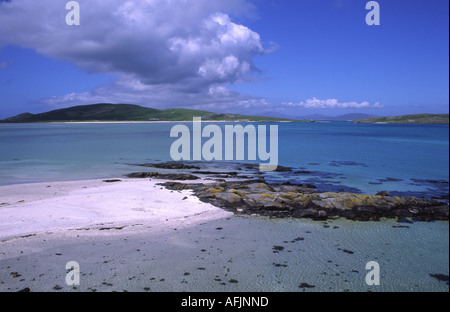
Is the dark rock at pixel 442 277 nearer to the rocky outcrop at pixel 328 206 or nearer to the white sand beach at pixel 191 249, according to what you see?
the white sand beach at pixel 191 249

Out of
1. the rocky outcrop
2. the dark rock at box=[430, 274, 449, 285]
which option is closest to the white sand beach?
the dark rock at box=[430, 274, 449, 285]

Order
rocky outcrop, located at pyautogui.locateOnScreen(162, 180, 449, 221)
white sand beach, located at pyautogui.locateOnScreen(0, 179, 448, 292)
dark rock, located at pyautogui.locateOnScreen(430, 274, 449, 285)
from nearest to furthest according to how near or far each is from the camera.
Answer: dark rock, located at pyautogui.locateOnScreen(430, 274, 449, 285)
white sand beach, located at pyautogui.locateOnScreen(0, 179, 448, 292)
rocky outcrop, located at pyautogui.locateOnScreen(162, 180, 449, 221)

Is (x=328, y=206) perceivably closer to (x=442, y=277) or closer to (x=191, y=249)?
(x=442, y=277)

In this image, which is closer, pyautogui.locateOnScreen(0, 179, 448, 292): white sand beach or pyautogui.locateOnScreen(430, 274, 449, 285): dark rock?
pyautogui.locateOnScreen(430, 274, 449, 285): dark rock

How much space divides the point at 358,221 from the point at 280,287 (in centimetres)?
761

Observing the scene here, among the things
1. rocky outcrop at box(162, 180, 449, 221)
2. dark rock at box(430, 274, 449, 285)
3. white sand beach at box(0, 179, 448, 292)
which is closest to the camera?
dark rock at box(430, 274, 449, 285)

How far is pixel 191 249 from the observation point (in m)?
11.0

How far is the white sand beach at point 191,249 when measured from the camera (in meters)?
8.69

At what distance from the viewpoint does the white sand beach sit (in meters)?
8.69

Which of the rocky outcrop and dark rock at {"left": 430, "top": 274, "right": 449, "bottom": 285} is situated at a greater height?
the rocky outcrop

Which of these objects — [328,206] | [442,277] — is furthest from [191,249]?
[328,206]

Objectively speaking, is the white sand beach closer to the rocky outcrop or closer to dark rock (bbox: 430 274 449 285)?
dark rock (bbox: 430 274 449 285)

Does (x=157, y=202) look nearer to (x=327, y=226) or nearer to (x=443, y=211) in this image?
(x=327, y=226)

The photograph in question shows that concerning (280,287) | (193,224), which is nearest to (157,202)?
(193,224)
